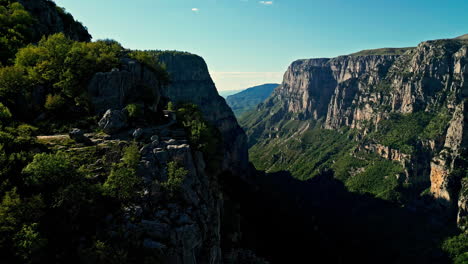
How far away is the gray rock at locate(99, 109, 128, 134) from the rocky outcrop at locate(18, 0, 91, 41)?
44.3 metres

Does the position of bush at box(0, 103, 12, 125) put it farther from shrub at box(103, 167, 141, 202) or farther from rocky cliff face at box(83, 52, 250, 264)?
shrub at box(103, 167, 141, 202)

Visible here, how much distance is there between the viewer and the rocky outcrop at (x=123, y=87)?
4950 cm

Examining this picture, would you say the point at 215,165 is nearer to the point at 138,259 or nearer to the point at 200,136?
the point at 200,136

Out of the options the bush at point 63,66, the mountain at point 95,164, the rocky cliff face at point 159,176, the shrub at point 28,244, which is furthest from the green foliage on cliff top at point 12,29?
the shrub at point 28,244

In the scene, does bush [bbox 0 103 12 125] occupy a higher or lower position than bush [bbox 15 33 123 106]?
lower

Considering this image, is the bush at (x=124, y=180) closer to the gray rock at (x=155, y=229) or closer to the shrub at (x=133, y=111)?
the gray rock at (x=155, y=229)

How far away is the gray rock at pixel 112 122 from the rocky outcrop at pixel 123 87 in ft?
14.6

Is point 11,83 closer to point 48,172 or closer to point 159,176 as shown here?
point 48,172

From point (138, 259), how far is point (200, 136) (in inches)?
1103

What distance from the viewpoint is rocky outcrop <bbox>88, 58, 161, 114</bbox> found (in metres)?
49.5

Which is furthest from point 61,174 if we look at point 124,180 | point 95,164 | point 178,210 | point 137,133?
point 178,210

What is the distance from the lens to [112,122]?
4403 cm

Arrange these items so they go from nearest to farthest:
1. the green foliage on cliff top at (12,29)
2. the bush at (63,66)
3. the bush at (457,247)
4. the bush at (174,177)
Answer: the bush at (174,177) < the bush at (63,66) < the green foliage on cliff top at (12,29) < the bush at (457,247)

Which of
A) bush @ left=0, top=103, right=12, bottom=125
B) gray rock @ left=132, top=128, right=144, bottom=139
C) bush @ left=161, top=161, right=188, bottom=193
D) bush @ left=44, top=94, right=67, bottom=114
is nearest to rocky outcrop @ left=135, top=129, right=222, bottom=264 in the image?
bush @ left=161, top=161, right=188, bottom=193
